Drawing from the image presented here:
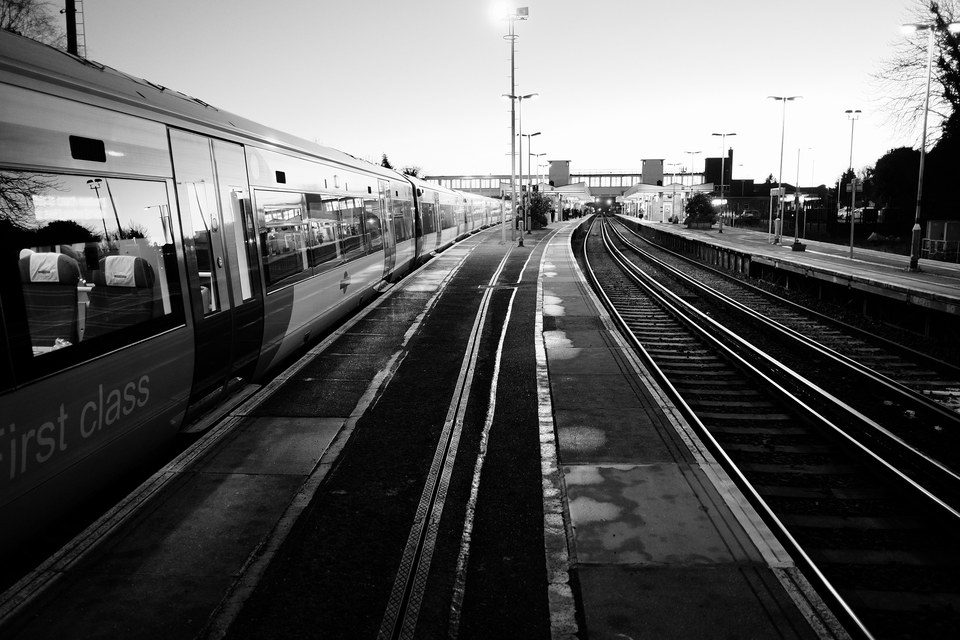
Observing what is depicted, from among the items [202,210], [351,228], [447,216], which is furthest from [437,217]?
[202,210]

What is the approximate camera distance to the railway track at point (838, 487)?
16.4 feet

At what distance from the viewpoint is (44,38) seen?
95.0ft

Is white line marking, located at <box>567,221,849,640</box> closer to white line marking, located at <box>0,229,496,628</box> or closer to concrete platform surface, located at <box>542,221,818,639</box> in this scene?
concrete platform surface, located at <box>542,221,818,639</box>

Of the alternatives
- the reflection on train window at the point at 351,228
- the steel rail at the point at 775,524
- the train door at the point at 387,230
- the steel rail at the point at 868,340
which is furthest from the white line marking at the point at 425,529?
the train door at the point at 387,230

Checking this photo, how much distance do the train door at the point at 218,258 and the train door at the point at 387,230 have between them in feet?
30.3

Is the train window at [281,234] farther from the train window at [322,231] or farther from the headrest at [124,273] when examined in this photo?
the headrest at [124,273]

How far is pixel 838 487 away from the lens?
706 cm

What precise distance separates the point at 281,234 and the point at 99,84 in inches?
161

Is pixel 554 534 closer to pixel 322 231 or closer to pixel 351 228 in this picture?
pixel 322 231

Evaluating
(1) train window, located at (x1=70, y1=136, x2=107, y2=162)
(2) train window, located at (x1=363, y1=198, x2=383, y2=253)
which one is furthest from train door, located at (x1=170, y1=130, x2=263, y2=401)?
(2) train window, located at (x1=363, y1=198, x2=383, y2=253)

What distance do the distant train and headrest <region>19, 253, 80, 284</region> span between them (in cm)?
1

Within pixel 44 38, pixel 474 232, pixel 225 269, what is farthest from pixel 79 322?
pixel 474 232

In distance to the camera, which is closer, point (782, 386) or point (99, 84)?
point (99, 84)

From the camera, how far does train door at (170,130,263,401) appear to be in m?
6.81
